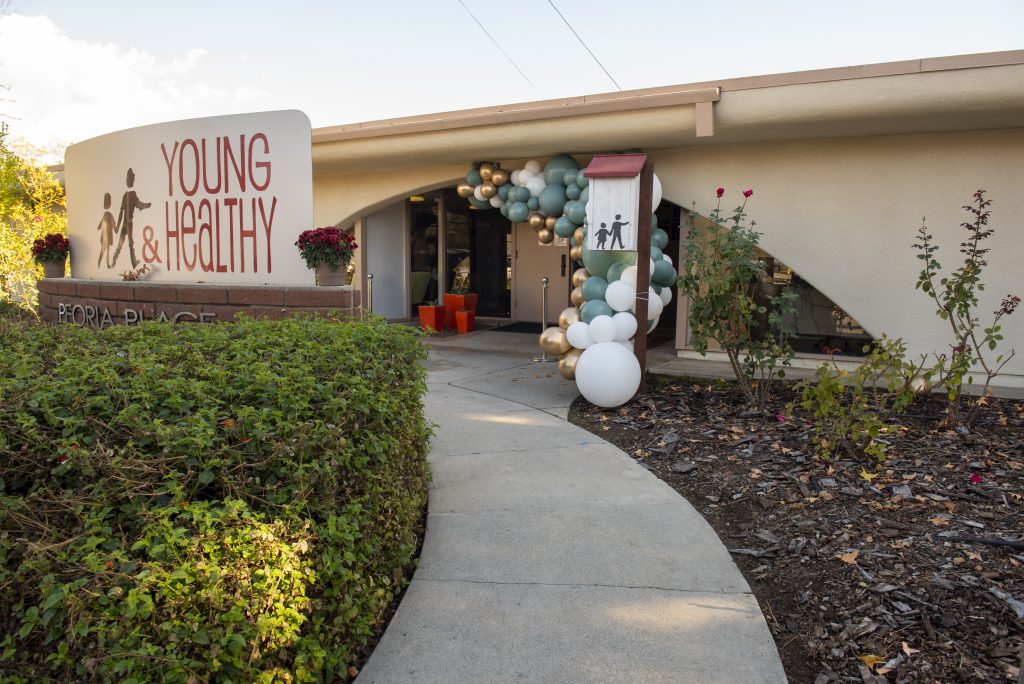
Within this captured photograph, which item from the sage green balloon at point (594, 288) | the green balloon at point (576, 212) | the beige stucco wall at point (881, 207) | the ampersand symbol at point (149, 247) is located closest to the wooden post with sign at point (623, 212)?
the sage green balloon at point (594, 288)

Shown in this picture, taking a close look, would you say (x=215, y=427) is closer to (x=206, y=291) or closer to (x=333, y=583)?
(x=333, y=583)

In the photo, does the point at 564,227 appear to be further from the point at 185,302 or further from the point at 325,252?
the point at 185,302

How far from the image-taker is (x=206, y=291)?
22.3 ft

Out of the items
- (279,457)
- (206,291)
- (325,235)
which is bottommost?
(279,457)

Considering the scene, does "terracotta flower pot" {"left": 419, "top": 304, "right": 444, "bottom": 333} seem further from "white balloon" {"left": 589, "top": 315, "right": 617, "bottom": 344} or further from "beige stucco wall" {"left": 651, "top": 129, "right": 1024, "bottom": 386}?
"white balloon" {"left": 589, "top": 315, "right": 617, "bottom": 344}

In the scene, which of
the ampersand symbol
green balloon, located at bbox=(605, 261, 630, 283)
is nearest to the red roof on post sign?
green balloon, located at bbox=(605, 261, 630, 283)

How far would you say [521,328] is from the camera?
13.3 metres

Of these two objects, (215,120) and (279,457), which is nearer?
(279,457)

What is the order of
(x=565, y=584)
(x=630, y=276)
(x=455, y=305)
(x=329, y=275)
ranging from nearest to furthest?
1. (x=565, y=584)
2. (x=329, y=275)
3. (x=630, y=276)
4. (x=455, y=305)

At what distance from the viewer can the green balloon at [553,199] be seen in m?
9.09

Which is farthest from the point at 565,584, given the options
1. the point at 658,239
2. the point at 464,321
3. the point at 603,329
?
the point at 464,321

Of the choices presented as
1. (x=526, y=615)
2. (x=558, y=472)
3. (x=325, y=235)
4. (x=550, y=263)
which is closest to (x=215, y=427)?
(x=526, y=615)

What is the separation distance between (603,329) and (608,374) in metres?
0.47

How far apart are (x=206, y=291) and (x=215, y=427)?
4.73 metres
